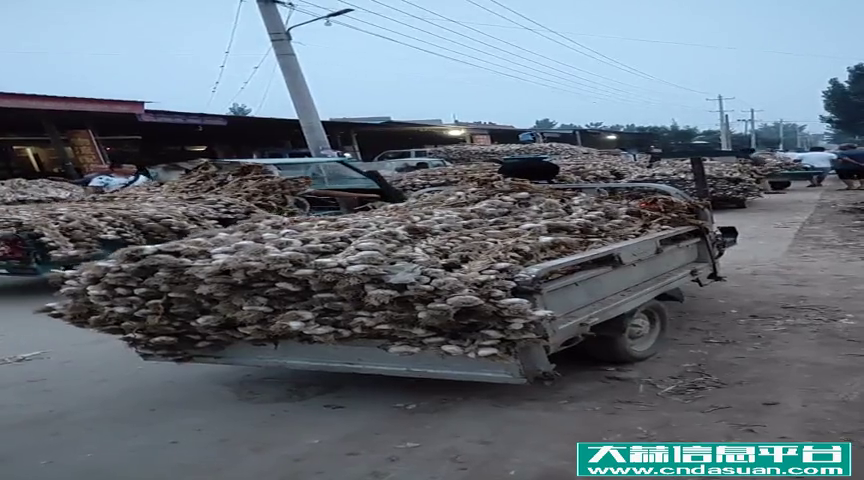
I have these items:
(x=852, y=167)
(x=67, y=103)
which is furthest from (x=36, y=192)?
(x=852, y=167)

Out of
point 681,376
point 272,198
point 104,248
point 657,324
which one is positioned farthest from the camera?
point 272,198

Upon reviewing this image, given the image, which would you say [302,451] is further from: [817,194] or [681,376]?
[817,194]

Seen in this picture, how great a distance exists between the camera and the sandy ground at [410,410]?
3.73 metres

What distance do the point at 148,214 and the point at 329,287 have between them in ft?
16.6

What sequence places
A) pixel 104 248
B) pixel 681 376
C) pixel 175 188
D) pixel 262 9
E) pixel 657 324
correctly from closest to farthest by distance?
pixel 681 376 < pixel 657 324 < pixel 104 248 < pixel 175 188 < pixel 262 9

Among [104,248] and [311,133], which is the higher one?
[311,133]

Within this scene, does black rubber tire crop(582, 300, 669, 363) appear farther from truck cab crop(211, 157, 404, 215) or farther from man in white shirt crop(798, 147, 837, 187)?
man in white shirt crop(798, 147, 837, 187)

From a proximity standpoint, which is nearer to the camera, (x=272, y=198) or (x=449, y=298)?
(x=449, y=298)

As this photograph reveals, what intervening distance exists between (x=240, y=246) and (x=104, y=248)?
14.8 feet

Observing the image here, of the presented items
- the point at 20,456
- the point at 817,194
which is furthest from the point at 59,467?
the point at 817,194

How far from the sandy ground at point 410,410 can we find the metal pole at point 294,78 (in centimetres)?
1496

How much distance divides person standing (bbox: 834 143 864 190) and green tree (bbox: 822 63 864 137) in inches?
1615

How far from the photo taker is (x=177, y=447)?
399 cm

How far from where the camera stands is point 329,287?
4.10m
